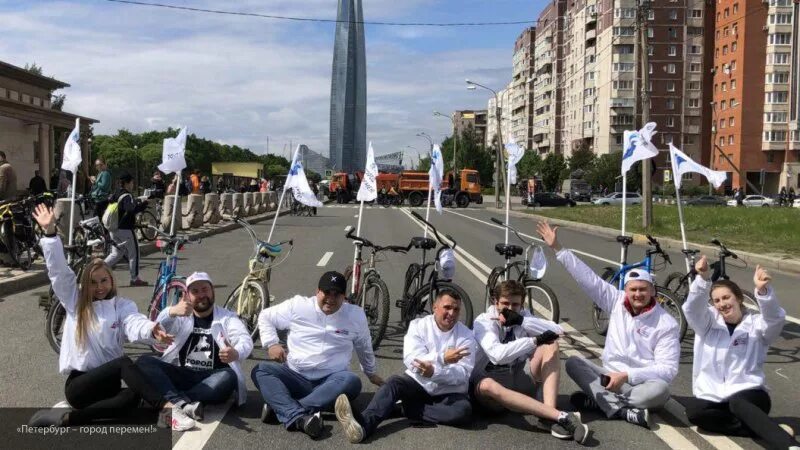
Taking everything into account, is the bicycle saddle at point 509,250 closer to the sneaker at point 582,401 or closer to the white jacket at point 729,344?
the sneaker at point 582,401

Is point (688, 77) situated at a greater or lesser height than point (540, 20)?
lesser

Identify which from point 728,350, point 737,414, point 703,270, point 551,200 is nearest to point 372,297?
point 703,270

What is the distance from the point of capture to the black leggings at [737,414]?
14.8 feet

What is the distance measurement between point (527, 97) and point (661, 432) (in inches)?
5352

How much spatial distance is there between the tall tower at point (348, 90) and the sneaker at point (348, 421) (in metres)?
142

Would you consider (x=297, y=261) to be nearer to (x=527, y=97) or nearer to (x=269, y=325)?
(x=269, y=325)

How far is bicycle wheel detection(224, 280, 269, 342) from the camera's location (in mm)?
7215

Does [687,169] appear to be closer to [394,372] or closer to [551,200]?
[394,372]

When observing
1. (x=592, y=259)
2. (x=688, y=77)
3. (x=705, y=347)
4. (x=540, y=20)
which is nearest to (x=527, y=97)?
(x=540, y=20)

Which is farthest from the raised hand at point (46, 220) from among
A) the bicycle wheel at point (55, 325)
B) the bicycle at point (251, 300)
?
the bicycle at point (251, 300)

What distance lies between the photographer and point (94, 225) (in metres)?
10.7

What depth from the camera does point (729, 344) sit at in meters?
4.98

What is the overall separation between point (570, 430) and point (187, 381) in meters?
2.74

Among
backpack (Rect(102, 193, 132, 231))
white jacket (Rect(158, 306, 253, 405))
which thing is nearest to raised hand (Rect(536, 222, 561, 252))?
white jacket (Rect(158, 306, 253, 405))
